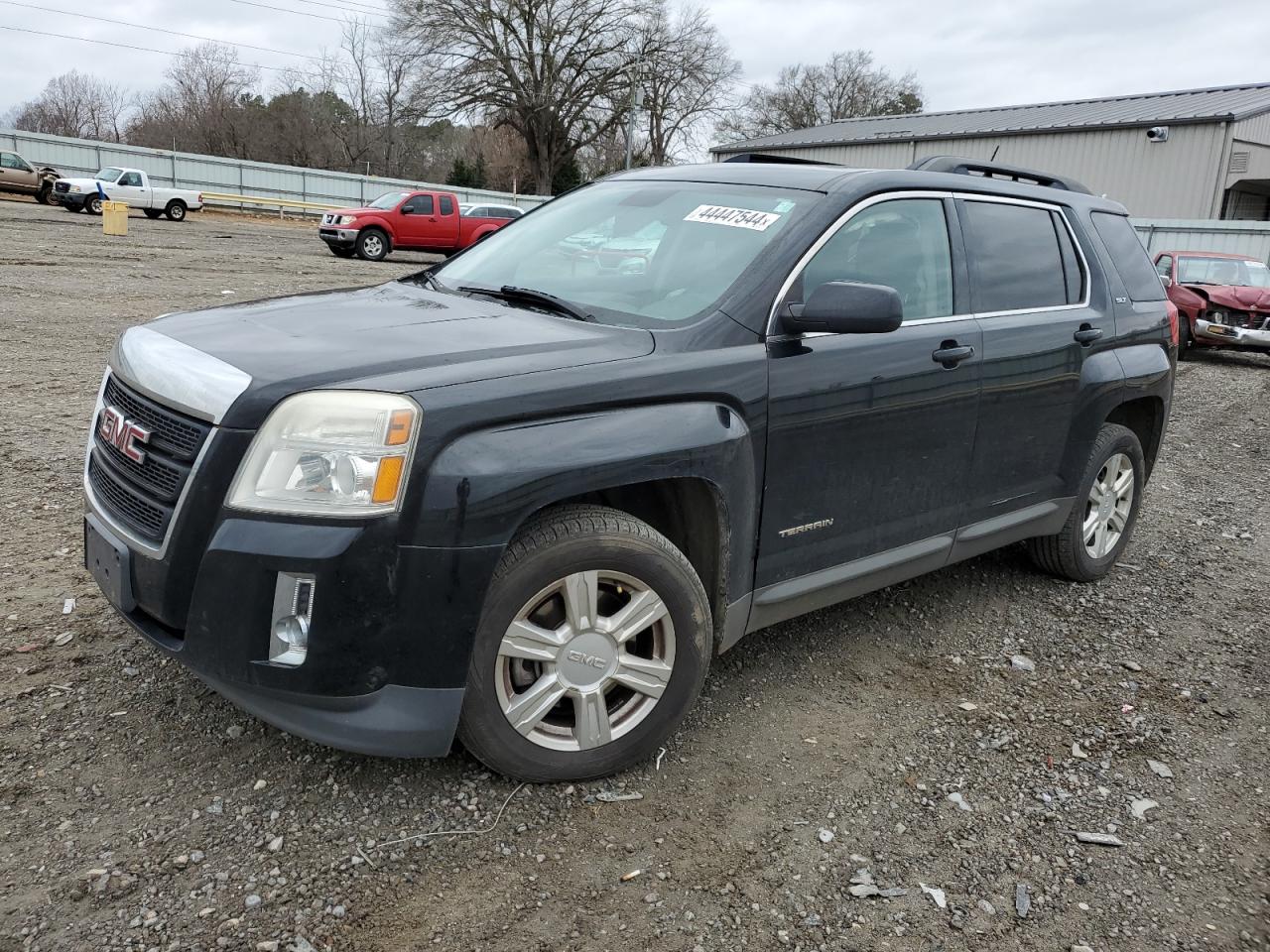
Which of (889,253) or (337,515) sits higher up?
(889,253)

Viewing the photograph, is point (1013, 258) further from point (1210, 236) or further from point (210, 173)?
point (210, 173)

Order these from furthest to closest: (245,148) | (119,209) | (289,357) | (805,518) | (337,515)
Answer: (245,148) < (119,209) < (805,518) < (289,357) < (337,515)

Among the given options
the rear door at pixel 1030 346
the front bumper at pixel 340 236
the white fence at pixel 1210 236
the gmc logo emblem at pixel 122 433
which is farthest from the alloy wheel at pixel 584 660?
the white fence at pixel 1210 236

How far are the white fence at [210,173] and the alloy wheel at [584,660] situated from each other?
113 feet

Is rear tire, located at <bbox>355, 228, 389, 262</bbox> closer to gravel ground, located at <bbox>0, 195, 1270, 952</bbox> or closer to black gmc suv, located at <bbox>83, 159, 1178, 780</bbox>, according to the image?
gravel ground, located at <bbox>0, 195, 1270, 952</bbox>

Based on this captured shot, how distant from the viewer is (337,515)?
92.9 inches

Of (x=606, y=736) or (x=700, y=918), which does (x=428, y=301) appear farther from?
(x=700, y=918)

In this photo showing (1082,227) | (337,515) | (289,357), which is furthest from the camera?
(1082,227)

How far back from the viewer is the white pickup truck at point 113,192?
1094 inches

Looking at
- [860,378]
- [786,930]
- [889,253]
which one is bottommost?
[786,930]

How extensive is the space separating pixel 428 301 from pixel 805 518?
148 cm

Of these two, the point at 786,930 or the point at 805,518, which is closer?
the point at 786,930

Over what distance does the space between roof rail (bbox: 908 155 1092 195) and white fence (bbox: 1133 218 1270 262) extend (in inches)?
867

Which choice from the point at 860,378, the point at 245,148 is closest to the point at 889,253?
the point at 860,378
